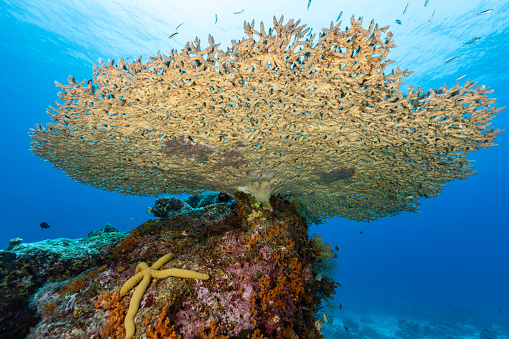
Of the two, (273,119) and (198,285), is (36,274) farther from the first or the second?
(273,119)

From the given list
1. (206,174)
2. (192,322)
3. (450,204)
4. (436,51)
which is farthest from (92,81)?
(450,204)

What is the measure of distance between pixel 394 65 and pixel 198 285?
45.6m

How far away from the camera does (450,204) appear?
100438 mm

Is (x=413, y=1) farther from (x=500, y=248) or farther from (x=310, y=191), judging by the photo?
(x=500, y=248)

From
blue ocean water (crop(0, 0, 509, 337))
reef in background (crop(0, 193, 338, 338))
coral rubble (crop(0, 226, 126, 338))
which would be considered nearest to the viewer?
reef in background (crop(0, 193, 338, 338))

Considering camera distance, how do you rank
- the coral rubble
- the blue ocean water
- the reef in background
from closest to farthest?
the reef in background < the coral rubble < the blue ocean water

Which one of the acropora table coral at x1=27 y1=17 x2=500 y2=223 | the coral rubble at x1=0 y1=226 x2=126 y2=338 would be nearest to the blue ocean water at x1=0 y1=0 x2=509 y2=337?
the acropora table coral at x1=27 y1=17 x2=500 y2=223

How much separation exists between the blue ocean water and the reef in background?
2.91 metres

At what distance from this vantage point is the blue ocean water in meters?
24.1

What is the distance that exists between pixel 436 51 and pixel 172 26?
34.6 m

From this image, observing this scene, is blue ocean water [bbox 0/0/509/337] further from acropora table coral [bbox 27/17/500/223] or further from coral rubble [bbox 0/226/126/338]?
coral rubble [bbox 0/226/126/338]

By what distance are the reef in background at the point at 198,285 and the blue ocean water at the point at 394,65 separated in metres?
2.91

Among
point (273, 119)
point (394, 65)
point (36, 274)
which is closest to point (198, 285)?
point (273, 119)

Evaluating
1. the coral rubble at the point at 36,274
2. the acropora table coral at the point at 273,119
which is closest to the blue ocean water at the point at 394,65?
the acropora table coral at the point at 273,119
